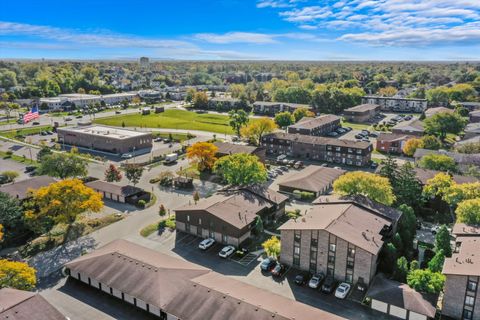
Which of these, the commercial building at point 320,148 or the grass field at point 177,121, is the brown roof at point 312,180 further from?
the grass field at point 177,121

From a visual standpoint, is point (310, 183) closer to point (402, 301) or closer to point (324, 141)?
point (324, 141)

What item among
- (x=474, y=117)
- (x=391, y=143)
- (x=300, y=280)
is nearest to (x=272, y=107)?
(x=391, y=143)

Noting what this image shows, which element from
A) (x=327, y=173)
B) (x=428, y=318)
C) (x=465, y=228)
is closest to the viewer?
(x=428, y=318)

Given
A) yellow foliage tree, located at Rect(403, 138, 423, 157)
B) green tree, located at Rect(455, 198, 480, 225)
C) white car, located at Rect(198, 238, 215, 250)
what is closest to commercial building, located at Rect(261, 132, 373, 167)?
yellow foliage tree, located at Rect(403, 138, 423, 157)

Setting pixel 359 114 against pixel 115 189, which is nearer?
pixel 115 189

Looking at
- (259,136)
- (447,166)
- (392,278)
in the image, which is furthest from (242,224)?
(259,136)

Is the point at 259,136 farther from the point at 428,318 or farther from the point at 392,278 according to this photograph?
the point at 428,318
